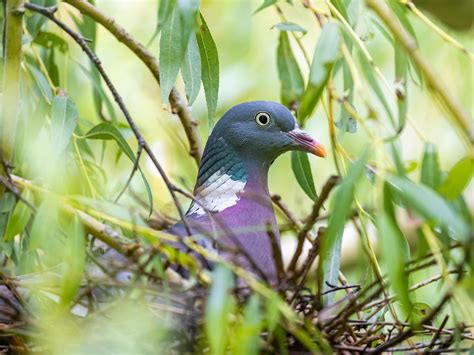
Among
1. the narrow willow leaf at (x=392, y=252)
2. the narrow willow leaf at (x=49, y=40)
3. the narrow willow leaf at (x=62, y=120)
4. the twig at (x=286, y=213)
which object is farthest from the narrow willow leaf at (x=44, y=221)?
the narrow willow leaf at (x=49, y=40)

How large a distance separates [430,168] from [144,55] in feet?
3.13

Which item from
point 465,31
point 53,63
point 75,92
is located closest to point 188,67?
point 53,63

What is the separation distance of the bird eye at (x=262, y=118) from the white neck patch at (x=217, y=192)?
0.47 ft

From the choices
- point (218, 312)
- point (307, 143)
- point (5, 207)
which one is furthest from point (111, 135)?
point (218, 312)

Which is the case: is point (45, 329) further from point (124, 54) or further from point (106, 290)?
point (124, 54)

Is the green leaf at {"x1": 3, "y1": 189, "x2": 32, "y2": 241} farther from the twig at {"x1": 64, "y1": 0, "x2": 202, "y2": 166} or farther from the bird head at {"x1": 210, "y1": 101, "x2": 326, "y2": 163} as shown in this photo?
the bird head at {"x1": 210, "y1": 101, "x2": 326, "y2": 163}

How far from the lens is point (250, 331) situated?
1423 mm

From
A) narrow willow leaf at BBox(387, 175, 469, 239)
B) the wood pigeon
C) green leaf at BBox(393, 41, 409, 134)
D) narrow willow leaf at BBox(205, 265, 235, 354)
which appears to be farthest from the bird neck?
narrow willow leaf at BBox(387, 175, 469, 239)

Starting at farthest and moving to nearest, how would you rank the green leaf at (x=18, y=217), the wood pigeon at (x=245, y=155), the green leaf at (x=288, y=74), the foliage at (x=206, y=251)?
the green leaf at (x=288, y=74) → the wood pigeon at (x=245, y=155) → the green leaf at (x=18, y=217) → the foliage at (x=206, y=251)

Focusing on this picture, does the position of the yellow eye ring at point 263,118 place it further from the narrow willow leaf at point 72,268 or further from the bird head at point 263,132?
the narrow willow leaf at point 72,268

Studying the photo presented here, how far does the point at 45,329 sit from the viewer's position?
1.56 meters

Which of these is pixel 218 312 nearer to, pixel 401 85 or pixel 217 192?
pixel 401 85

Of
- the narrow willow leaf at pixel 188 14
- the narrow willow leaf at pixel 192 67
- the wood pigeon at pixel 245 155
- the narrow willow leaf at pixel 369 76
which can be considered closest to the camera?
the narrow willow leaf at pixel 369 76

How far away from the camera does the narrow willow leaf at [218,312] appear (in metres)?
1.40
